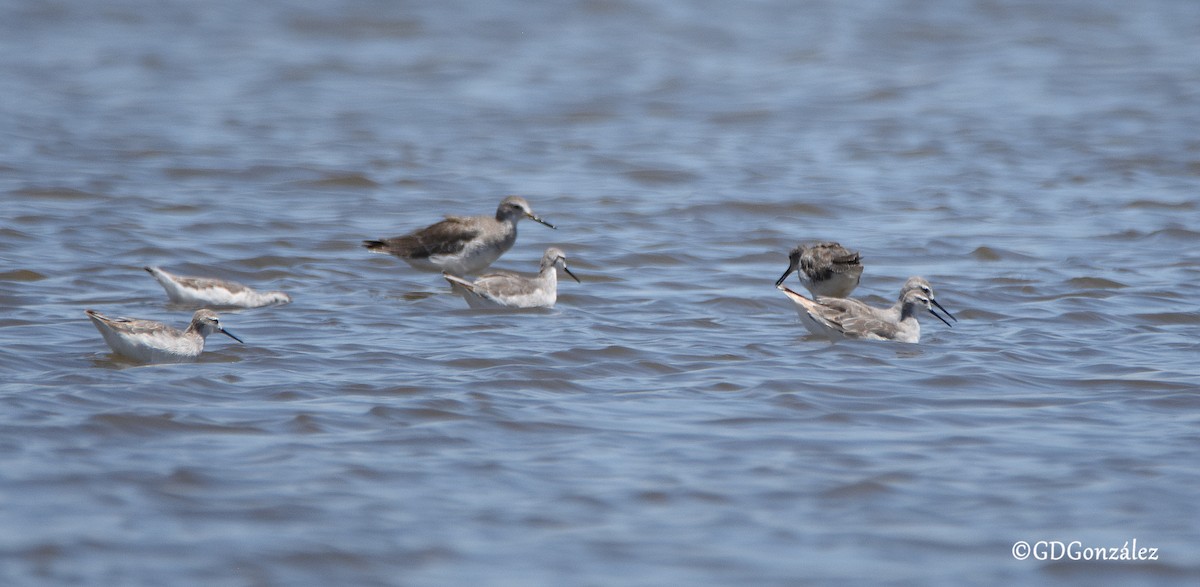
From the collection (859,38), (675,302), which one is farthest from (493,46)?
(675,302)

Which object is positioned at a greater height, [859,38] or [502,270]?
[859,38]

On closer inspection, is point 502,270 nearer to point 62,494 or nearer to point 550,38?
point 62,494

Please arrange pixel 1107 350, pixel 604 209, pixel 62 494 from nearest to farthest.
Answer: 1. pixel 62 494
2. pixel 1107 350
3. pixel 604 209

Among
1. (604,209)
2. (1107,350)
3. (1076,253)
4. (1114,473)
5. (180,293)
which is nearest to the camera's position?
(1114,473)

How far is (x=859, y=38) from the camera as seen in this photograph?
27.6 metres

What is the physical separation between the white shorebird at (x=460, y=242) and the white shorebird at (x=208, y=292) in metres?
1.82

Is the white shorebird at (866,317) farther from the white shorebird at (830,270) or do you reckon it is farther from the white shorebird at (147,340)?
the white shorebird at (147,340)

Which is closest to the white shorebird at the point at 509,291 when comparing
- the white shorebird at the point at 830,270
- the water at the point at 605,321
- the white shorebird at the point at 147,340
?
the water at the point at 605,321

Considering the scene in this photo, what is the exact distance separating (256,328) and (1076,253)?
22.3 feet

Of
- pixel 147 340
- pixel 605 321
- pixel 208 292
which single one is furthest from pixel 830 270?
pixel 147 340

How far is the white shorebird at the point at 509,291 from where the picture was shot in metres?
11.4

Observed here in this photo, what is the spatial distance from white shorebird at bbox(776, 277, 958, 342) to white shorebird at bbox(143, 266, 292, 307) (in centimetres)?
368

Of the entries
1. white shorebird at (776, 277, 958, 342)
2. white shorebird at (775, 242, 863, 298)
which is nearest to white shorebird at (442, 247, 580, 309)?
white shorebird at (775, 242, 863, 298)

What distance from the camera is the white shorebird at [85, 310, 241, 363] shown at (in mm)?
9109
